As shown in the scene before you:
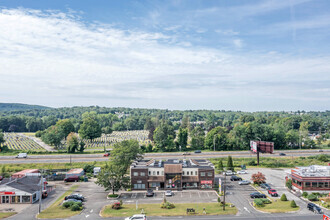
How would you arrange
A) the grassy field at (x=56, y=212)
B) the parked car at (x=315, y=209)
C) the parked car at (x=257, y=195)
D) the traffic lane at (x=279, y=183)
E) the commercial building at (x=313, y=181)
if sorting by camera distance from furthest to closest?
the commercial building at (x=313, y=181), the parked car at (x=257, y=195), the traffic lane at (x=279, y=183), the grassy field at (x=56, y=212), the parked car at (x=315, y=209)

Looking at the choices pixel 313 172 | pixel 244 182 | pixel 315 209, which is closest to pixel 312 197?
pixel 315 209

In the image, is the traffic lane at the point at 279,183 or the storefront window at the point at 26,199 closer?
the traffic lane at the point at 279,183

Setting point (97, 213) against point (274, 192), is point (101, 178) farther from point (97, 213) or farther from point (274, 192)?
point (274, 192)

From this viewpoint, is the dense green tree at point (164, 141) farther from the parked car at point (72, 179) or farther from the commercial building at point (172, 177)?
the commercial building at point (172, 177)

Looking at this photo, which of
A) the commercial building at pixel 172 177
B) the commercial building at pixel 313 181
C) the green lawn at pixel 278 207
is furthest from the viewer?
the commercial building at pixel 172 177

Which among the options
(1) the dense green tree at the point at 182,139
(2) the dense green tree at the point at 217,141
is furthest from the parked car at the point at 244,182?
(1) the dense green tree at the point at 182,139

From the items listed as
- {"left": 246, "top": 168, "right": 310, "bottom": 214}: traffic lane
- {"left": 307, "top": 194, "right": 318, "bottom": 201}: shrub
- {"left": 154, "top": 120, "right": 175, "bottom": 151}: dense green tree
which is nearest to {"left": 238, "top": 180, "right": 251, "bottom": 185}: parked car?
{"left": 246, "top": 168, "right": 310, "bottom": 214}: traffic lane

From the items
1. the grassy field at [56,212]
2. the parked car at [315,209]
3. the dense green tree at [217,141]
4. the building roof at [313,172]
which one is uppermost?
the dense green tree at [217,141]
